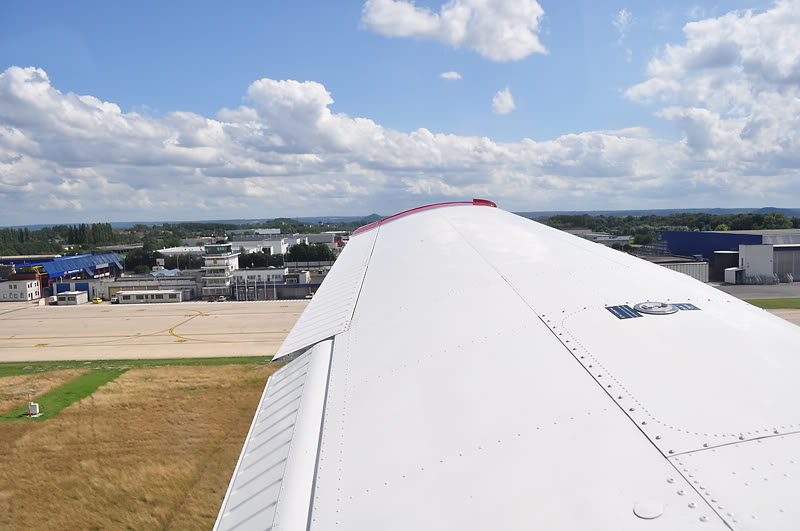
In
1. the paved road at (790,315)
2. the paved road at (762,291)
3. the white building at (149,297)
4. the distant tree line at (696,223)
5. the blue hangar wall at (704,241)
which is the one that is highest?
the distant tree line at (696,223)

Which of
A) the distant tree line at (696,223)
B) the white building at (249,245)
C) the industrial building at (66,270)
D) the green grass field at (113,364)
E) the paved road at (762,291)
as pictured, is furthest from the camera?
the white building at (249,245)

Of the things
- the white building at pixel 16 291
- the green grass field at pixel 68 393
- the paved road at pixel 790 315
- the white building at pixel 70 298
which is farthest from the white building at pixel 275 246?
the paved road at pixel 790 315

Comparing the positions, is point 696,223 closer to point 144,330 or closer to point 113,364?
point 144,330

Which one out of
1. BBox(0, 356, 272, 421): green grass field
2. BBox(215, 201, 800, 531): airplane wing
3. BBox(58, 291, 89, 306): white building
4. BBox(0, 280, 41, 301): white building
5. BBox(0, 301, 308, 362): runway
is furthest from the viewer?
BBox(0, 280, 41, 301): white building

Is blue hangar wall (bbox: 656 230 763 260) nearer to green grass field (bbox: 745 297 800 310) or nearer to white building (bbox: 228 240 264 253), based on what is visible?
green grass field (bbox: 745 297 800 310)

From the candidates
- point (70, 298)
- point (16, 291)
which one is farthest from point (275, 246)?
point (70, 298)

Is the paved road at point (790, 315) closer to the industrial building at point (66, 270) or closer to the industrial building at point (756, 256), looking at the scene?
the industrial building at point (756, 256)

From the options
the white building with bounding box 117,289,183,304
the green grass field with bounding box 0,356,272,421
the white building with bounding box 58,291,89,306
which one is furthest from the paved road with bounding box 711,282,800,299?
the white building with bounding box 58,291,89,306
